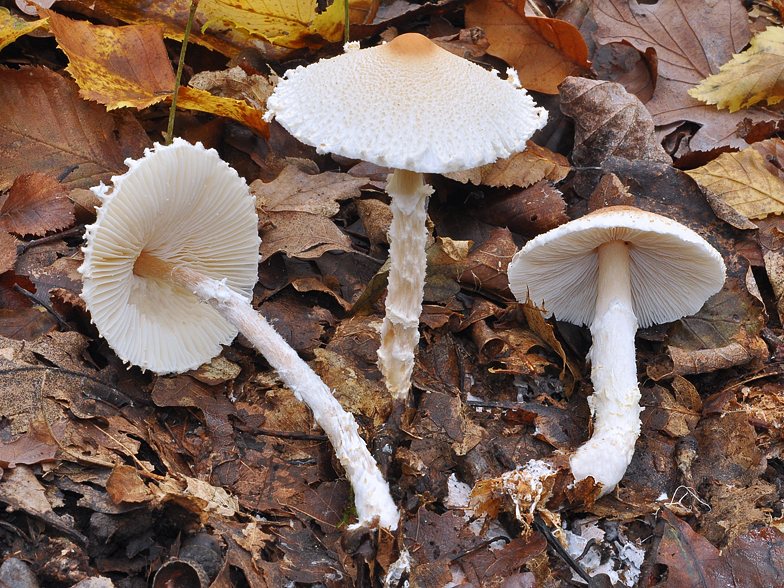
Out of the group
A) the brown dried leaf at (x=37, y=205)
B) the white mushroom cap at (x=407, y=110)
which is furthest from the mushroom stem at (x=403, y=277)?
the brown dried leaf at (x=37, y=205)

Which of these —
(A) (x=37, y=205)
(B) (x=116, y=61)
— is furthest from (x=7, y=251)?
(B) (x=116, y=61)

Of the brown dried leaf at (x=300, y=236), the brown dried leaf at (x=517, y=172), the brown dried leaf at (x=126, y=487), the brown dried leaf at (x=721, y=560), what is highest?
the brown dried leaf at (x=517, y=172)

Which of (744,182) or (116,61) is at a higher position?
(116,61)

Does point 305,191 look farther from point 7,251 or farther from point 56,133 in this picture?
point 7,251

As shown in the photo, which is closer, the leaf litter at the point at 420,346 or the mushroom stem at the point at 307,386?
the leaf litter at the point at 420,346

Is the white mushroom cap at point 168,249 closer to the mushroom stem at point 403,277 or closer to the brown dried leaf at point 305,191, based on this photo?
the brown dried leaf at point 305,191

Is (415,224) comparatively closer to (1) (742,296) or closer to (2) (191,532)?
(2) (191,532)
